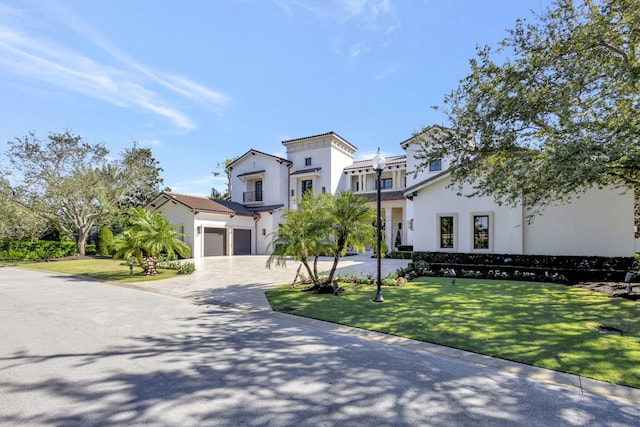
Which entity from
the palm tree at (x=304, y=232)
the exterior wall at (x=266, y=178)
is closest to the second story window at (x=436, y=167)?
the exterior wall at (x=266, y=178)

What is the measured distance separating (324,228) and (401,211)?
65.2ft

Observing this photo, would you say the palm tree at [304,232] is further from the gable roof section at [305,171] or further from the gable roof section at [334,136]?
the gable roof section at [334,136]

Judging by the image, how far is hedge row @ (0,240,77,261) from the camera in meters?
26.1

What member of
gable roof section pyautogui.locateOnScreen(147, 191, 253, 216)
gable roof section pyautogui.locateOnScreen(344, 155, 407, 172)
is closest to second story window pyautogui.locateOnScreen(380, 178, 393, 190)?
gable roof section pyautogui.locateOnScreen(344, 155, 407, 172)

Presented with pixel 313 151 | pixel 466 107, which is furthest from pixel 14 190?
pixel 466 107

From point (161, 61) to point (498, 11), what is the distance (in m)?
12.2

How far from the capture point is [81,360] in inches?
195

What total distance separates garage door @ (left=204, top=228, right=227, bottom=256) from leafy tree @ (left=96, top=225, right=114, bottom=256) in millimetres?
10305

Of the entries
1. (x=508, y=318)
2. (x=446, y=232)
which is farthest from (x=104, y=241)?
(x=508, y=318)

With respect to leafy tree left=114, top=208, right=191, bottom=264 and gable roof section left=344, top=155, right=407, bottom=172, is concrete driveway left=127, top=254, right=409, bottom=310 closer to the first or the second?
leafy tree left=114, top=208, right=191, bottom=264

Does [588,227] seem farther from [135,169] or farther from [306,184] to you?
[135,169]

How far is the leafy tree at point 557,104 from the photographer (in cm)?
771

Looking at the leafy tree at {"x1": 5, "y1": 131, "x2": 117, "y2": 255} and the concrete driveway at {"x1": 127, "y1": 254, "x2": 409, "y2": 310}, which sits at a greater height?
the leafy tree at {"x1": 5, "y1": 131, "x2": 117, "y2": 255}

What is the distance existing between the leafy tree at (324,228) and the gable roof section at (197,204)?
54.1ft
